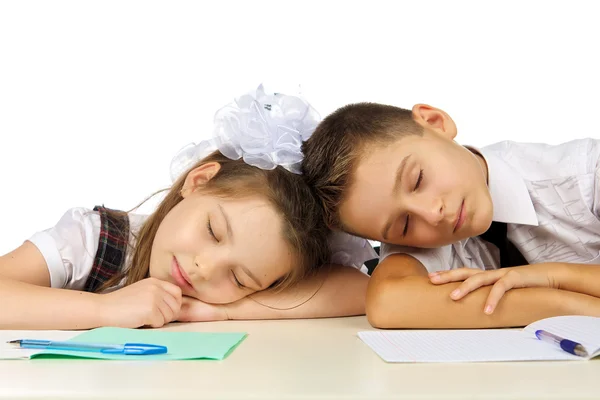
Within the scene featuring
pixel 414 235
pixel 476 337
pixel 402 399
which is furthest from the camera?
pixel 414 235

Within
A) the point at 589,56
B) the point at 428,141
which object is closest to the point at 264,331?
the point at 428,141

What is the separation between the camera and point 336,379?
2.77 ft

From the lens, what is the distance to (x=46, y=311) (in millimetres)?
1259

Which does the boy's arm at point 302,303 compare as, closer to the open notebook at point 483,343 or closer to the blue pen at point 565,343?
the open notebook at point 483,343

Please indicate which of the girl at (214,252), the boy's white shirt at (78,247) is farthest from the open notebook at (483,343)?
the boy's white shirt at (78,247)

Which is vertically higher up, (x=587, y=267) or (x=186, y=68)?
(x=186, y=68)

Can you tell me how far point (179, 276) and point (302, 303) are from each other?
0.79ft

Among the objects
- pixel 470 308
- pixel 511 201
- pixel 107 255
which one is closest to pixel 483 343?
pixel 470 308

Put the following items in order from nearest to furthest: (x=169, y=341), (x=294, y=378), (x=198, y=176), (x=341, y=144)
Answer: (x=294, y=378), (x=169, y=341), (x=341, y=144), (x=198, y=176)

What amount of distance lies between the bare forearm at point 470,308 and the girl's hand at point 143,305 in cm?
36

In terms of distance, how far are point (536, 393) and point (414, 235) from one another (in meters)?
0.69

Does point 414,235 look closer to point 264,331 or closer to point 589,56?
point 264,331

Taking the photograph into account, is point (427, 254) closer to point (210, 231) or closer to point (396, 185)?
point (396, 185)

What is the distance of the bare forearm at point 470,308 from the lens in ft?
4.01
